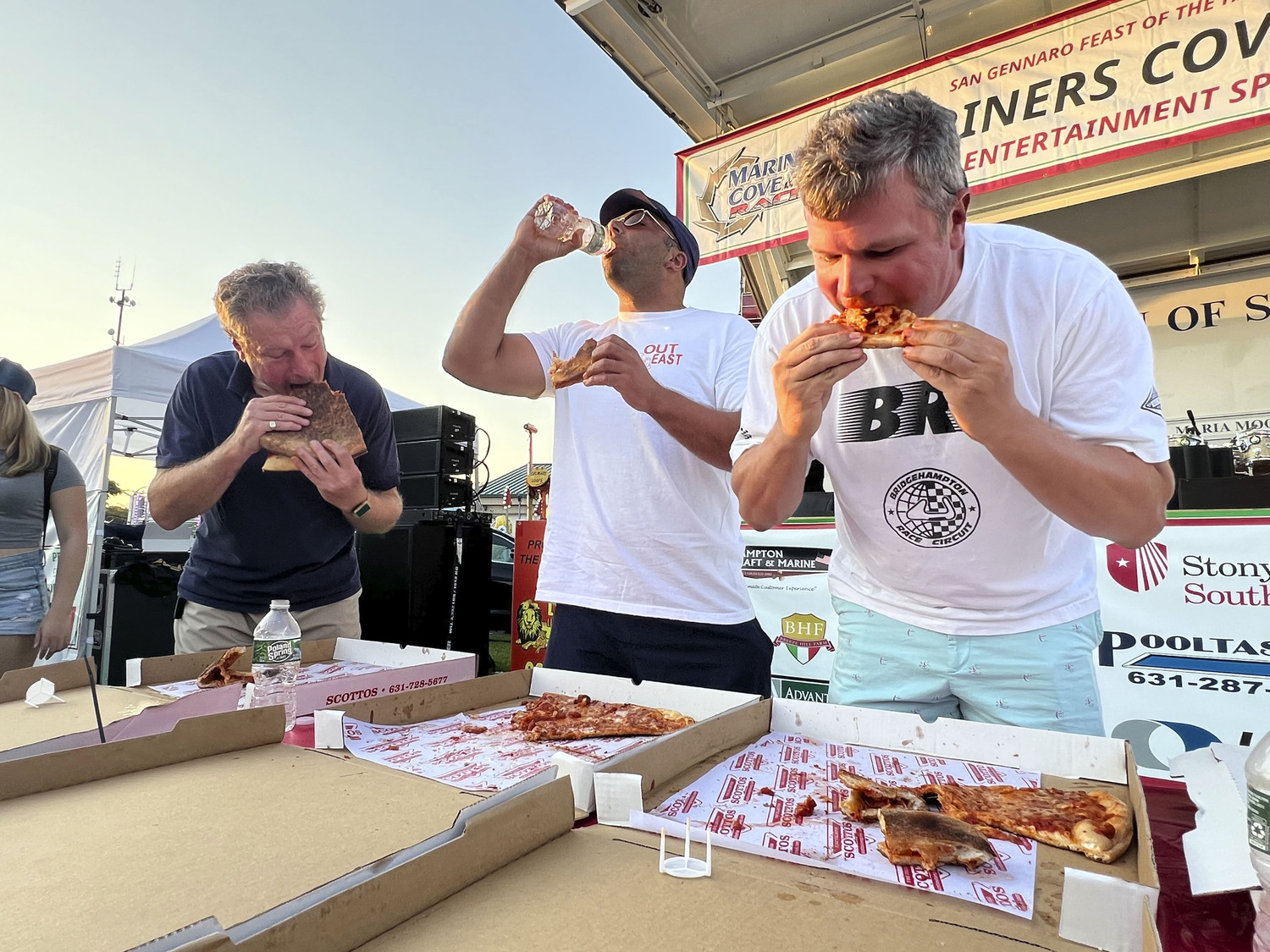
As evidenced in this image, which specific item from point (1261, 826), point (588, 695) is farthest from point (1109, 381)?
point (588, 695)

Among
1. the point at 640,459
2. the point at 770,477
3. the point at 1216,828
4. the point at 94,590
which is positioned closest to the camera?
the point at 1216,828

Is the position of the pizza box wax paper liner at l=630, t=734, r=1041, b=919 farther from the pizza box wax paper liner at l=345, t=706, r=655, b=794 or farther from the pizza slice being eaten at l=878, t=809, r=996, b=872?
the pizza box wax paper liner at l=345, t=706, r=655, b=794

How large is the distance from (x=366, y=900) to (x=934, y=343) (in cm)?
117

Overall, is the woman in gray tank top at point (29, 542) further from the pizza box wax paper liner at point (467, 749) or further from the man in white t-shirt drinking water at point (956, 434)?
the man in white t-shirt drinking water at point (956, 434)

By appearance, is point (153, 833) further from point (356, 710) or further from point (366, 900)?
point (356, 710)

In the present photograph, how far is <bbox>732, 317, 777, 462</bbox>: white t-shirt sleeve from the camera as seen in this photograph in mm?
1754

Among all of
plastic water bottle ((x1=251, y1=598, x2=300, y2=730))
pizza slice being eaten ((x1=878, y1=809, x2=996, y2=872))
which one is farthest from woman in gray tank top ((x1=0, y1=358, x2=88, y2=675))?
pizza slice being eaten ((x1=878, y1=809, x2=996, y2=872))

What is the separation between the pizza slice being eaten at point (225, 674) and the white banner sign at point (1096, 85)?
4.29 metres

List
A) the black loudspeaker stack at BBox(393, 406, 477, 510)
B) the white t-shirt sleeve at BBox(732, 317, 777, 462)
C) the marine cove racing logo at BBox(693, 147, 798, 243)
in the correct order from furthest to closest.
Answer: the black loudspeaker stack at BBox(393, 406, 477, 510), the marine cove racing logo at BBox(693, 147, 798, 243), the white t-shirt sleeve at BBox(732, 317, 777, 462)

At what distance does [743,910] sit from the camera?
696 millimetres

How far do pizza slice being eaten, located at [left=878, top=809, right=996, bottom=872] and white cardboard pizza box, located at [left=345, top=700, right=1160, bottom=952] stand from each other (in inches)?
2.6

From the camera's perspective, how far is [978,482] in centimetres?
151

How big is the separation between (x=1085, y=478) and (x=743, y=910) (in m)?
1.00

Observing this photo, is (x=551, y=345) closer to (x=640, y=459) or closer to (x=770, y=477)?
(x=640, y=459)
